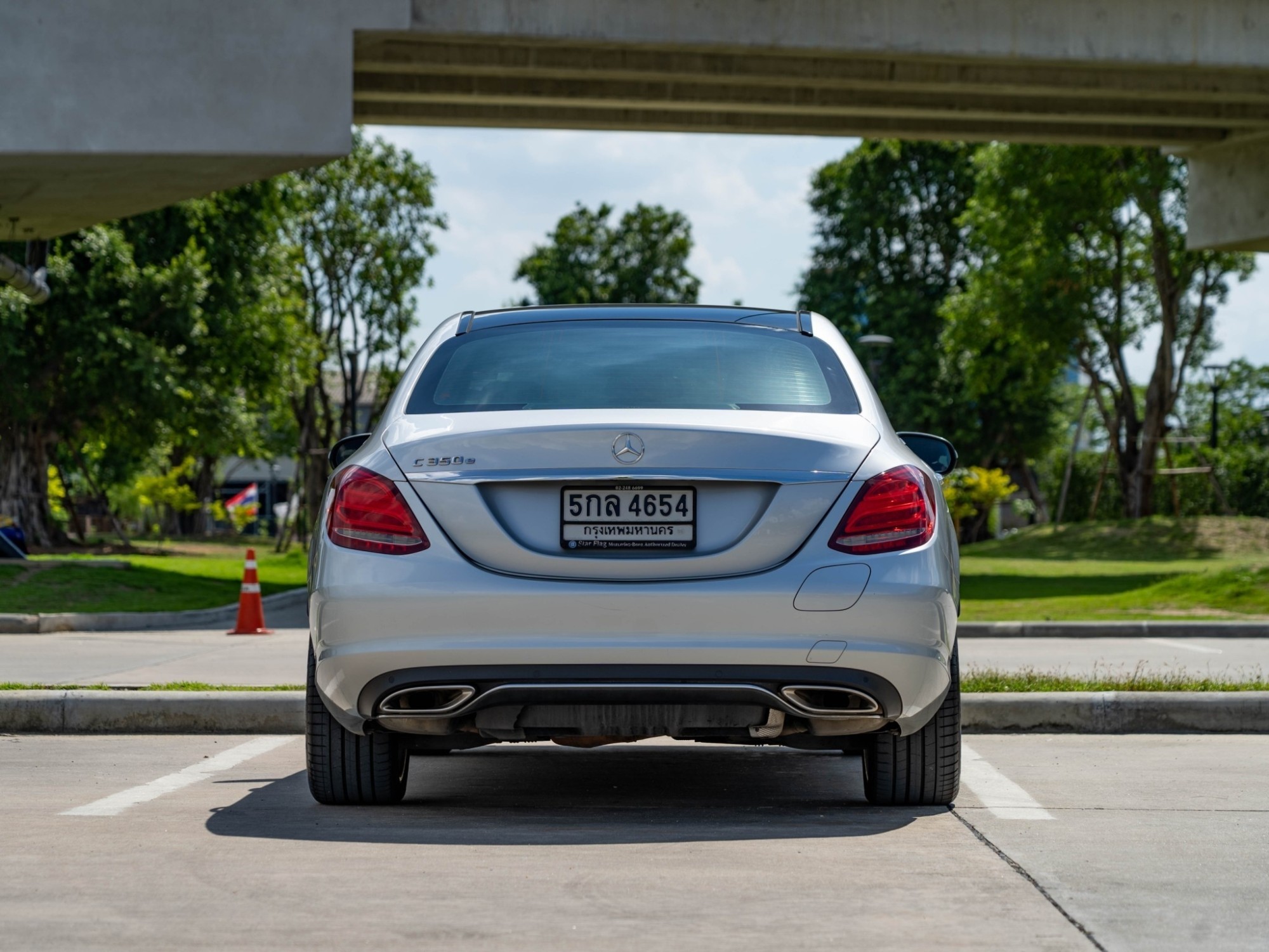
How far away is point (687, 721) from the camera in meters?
4.91

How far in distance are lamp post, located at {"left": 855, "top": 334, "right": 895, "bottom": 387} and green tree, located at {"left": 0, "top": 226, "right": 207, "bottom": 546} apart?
13471 mm

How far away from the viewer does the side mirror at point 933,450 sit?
606 centimetres

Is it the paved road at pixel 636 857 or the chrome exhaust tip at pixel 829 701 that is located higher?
the chrome exhaust tip at pixel 829 701

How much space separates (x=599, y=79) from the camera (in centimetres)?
2153

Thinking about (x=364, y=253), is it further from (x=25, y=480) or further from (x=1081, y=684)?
(x=1081, y=684)

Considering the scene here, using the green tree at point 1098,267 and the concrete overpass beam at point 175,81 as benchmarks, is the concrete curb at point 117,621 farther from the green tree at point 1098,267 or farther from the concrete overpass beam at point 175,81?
the green tree at point 1098,267

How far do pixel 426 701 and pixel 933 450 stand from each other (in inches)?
88.0

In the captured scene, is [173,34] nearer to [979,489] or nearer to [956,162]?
[979,489]

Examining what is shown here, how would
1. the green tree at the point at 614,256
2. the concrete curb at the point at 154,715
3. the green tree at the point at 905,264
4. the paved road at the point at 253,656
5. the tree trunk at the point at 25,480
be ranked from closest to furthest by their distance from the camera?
the concrete curb at the point at 154,715, the paved road at the point at 253,656, the tree trunk at the point at 25,480, the green tree at the point at 905,264, the green tree at the point at 614,256

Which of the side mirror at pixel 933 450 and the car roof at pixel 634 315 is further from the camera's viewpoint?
the side mirror at pixel 933 450

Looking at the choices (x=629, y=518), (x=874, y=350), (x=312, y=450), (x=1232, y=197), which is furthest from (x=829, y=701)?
(x=874, y=350)

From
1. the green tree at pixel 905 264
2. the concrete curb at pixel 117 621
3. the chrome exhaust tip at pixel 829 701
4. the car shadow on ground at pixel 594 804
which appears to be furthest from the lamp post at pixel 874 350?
the chrome exhaust tip at pixel 829 701

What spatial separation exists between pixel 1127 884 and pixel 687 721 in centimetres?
132

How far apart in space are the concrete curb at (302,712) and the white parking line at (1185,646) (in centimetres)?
552
